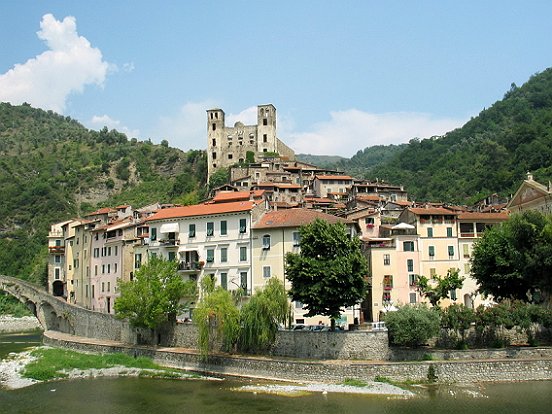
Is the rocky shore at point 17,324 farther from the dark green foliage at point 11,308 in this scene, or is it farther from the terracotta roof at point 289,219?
the terracotta roof at point 289,219

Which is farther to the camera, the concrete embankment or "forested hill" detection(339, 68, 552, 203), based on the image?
"forested hill" detection(339, 68, 552, 203)

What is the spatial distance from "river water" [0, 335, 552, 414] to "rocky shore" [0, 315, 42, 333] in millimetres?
54366

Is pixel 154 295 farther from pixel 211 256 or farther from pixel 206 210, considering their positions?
pixel 206 210

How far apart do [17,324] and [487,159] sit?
99.4 meters

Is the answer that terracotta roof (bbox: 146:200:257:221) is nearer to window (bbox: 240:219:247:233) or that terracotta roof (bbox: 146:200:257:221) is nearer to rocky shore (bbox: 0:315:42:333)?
window (bbox: 240:219:247:233)

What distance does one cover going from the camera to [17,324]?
3863 inches

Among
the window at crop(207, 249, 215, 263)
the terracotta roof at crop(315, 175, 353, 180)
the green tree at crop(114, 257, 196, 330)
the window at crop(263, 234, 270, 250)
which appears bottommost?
the green tree at crop(114, 257, 196, 330)

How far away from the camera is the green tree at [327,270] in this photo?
45.1 m

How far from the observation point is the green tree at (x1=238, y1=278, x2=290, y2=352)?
4656 cm

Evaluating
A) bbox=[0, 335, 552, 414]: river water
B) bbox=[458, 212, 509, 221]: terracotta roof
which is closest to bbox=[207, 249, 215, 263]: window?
bbox=[0, 335, 552, 414]: river water

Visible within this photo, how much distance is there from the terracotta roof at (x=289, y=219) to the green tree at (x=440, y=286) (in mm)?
8387

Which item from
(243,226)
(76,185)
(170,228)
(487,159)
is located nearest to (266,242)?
(243,226)

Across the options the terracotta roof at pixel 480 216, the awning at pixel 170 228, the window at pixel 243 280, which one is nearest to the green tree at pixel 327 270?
the window at pixel 243 280

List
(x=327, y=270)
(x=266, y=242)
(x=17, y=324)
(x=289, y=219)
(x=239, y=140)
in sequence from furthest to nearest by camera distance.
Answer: (x=239, y=140), (x=17, y=324), (x=289, y=219), (x=266, y=242), (x=327, y=270)
